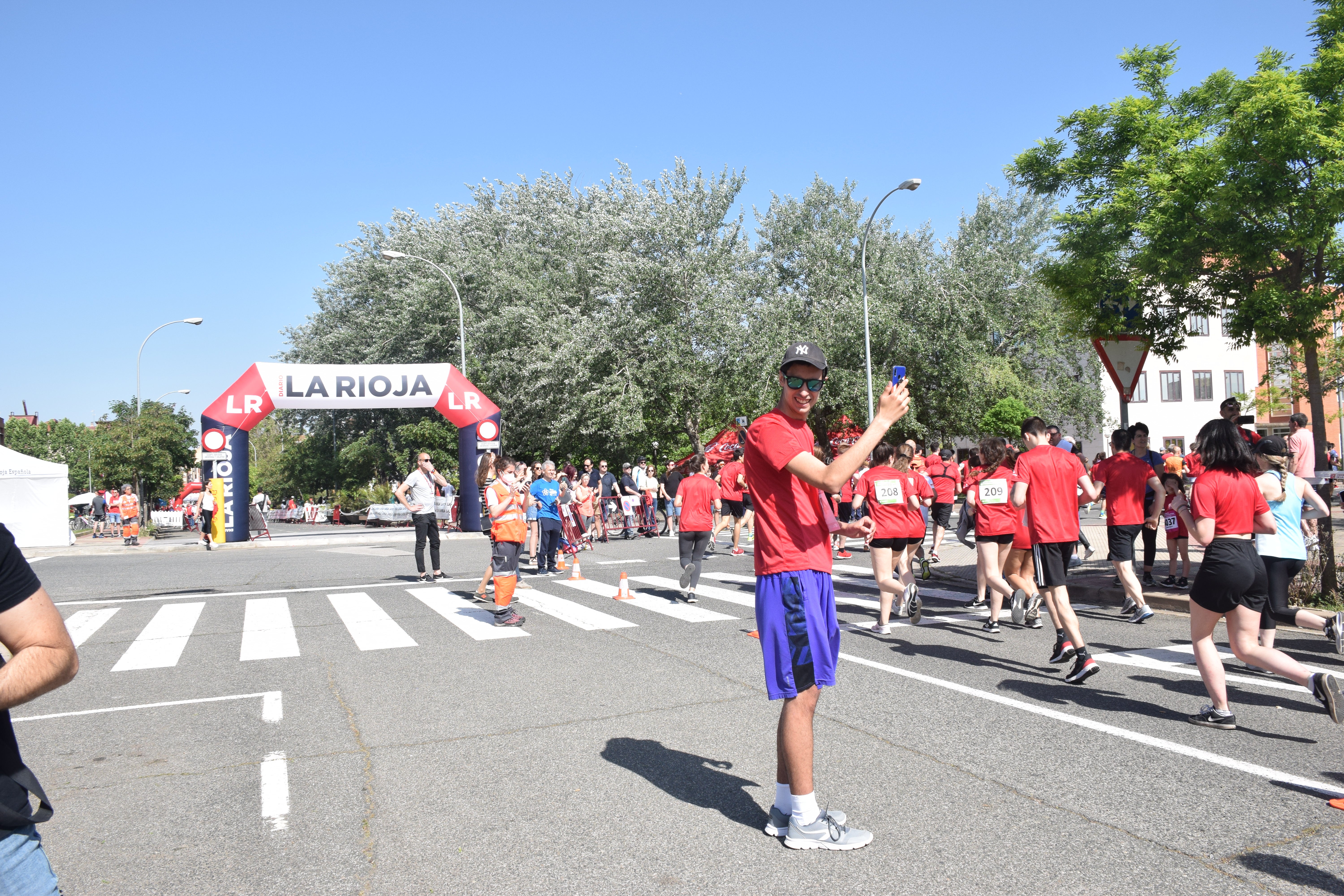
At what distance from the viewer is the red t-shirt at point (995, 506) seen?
905 centimetres

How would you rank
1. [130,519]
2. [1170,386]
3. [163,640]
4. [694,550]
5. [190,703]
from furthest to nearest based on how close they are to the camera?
[1170,386], [130,519], [694,550], [163,640], [190,703]

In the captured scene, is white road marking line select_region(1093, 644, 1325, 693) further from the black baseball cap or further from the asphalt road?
the black baseball cap

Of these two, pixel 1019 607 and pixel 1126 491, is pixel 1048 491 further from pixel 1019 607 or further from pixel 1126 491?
pixel 1126 491

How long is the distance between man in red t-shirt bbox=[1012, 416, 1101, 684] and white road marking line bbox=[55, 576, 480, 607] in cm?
945

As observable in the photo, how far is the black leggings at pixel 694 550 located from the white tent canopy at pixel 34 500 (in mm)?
23908

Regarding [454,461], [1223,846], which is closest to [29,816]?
[1223,846]

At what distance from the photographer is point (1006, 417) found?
37656mm

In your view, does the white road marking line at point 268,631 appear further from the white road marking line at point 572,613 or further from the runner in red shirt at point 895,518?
the runner in red shirt at point 895,518

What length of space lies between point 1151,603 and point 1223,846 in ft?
23.5

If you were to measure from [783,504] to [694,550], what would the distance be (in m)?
7.74

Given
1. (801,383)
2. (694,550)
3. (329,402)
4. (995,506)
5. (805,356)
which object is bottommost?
(694,550)

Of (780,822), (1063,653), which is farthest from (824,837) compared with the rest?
(1063,653)

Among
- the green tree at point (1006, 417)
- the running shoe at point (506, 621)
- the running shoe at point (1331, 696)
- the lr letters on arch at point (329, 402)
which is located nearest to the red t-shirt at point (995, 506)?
the running shoe at point (1331, 696)

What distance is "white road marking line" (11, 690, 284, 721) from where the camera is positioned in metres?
6.61
